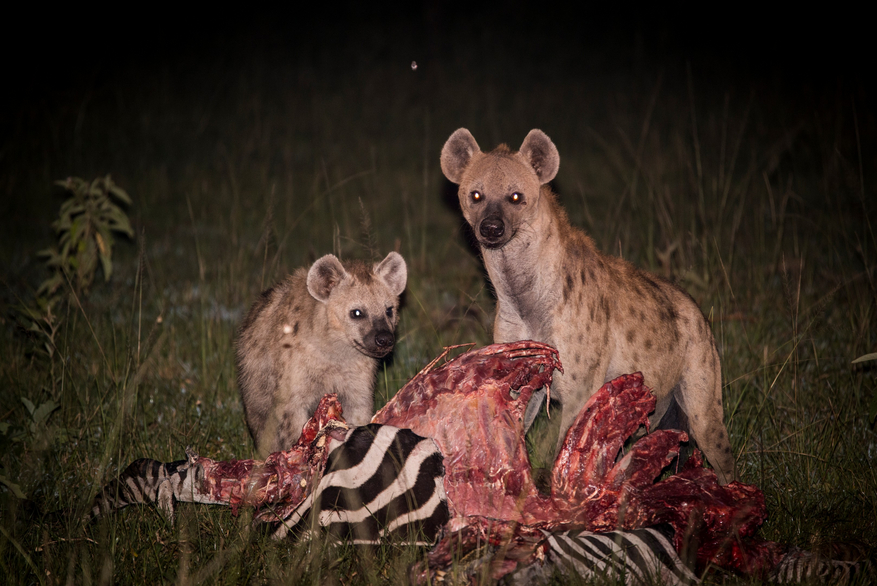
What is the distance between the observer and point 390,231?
8.01 meters

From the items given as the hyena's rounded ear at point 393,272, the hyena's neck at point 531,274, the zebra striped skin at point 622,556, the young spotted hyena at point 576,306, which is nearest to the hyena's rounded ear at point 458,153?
the young spotted hyena at point 576,306

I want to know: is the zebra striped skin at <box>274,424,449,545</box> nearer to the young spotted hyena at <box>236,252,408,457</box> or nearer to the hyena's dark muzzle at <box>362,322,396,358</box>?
the young spotted hyena at <box>236,252,408,457</box>

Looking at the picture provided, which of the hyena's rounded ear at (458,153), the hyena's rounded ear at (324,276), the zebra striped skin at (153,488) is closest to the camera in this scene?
the zebra striped skin at (153,488)

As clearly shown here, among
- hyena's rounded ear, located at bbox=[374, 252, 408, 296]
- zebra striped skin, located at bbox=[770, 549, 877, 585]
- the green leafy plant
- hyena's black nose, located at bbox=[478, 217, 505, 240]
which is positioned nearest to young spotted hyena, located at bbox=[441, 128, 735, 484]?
hyena's black nose, located at bbox=[478, 217, 505, 240]

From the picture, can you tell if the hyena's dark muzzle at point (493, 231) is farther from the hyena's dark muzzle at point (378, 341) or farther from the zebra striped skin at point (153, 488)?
the zebra striped skin at point (153, 488)

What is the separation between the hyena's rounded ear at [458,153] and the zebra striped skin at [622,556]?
203 cm

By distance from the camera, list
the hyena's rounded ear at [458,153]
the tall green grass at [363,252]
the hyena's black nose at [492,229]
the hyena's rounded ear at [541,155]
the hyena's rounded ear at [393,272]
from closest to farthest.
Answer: the tall green grass at [363,252] → the hyena's black nose at [492,229] → the hyena's rounded ear at [541,155] → the hyena's rounded ear at [458,153] → the hyena's rounded ear at [393,272]

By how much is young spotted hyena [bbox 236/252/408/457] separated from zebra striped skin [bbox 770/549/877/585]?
6.68 feet

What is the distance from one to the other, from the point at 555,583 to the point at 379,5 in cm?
1766

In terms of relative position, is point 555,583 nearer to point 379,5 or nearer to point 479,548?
point 479,548

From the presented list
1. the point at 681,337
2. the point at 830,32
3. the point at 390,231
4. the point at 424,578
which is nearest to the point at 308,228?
the point at 390,231

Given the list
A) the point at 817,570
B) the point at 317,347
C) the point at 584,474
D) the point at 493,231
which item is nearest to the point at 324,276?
the point at 317,347

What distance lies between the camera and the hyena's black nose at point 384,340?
12.6ft

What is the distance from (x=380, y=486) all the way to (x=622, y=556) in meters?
0.78
